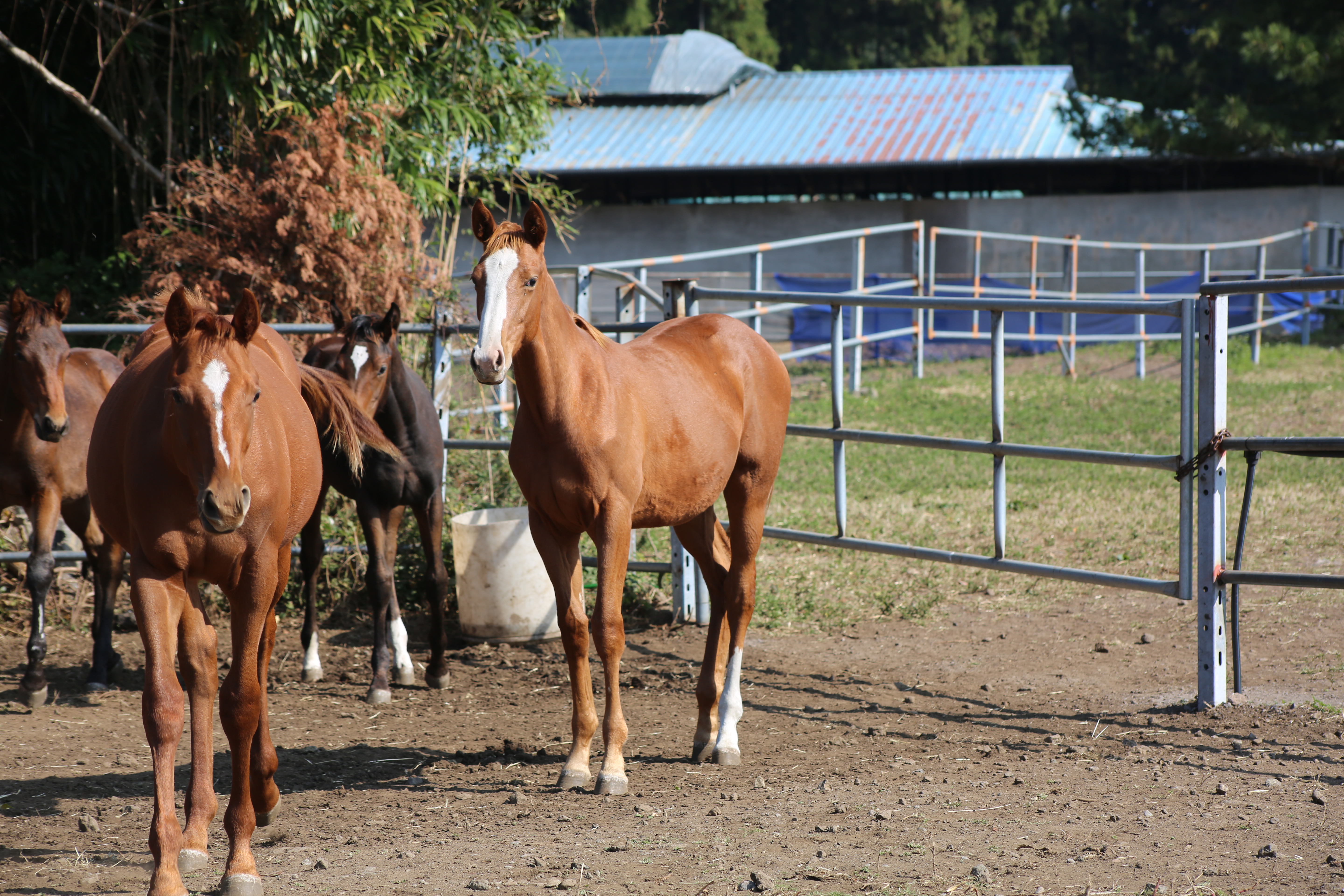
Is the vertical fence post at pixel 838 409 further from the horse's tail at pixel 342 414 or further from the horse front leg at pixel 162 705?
the horse front leg at pixel 162 705

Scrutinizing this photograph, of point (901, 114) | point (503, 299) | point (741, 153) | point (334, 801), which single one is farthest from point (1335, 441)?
point (901, 114)

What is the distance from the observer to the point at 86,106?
7562 mm

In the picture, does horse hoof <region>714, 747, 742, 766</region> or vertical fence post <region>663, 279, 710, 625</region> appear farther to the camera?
vertical fence post <region>663, 279, 710, 625</region>

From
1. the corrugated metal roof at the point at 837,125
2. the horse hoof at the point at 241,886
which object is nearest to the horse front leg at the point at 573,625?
the horse hoof at the point at 241,886

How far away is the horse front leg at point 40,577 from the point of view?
506 centimetres

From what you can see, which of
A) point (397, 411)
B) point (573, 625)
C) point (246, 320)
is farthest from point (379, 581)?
point (246, 320)

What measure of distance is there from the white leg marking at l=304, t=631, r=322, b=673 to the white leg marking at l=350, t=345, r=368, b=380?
131 cm

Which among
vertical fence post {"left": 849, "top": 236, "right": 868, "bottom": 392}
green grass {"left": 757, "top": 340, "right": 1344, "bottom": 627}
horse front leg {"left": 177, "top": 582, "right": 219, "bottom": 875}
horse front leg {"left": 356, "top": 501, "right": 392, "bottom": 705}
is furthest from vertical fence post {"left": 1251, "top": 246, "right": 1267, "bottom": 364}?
horse front leg {"left": 177, "top": 582, "right": 219, "bottom": 875}

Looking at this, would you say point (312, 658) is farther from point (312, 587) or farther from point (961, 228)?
point (961, 228)

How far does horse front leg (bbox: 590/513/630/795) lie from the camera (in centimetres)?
389

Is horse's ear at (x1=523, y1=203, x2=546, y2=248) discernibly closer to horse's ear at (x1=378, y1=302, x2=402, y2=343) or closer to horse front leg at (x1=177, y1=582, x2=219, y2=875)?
horse front leg at (x1=177, y1=582, x2=219, y2=875)

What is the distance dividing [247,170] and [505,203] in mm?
8163

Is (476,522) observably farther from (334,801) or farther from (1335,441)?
(1335,441)

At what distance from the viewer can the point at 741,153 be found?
752 inches
